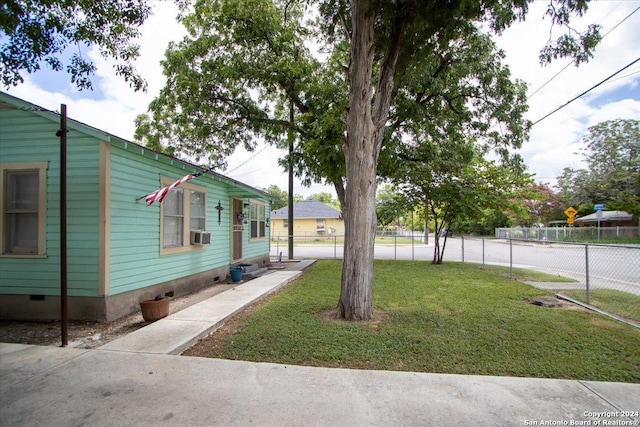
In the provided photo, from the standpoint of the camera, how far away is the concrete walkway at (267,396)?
2488 millimetres

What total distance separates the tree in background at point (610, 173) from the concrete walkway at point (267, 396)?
3289 cm

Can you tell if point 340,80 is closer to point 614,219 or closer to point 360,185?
point 360,185

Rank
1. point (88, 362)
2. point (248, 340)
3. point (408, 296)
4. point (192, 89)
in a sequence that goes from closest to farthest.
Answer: point (88, 362) < point (248, 340) < point (408, 296) < point (192, 89)

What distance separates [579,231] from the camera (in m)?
24.8

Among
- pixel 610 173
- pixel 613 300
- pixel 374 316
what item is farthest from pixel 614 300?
pixel 610 173

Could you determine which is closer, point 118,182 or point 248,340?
point 248,340

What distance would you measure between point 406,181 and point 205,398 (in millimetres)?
10783

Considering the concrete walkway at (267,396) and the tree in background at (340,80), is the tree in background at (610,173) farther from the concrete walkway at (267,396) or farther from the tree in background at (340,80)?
the concrete walkway at (267,396)

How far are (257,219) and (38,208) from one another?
716 centimetres

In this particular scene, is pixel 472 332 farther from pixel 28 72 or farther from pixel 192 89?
pixel 192 89

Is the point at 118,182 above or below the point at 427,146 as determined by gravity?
below

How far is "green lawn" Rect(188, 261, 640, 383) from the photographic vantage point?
346cm

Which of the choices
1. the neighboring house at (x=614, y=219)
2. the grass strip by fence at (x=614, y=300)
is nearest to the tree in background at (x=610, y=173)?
the neighboring house at (x=614, y=219)

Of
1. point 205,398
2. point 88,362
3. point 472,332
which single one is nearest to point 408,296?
point 472,332
